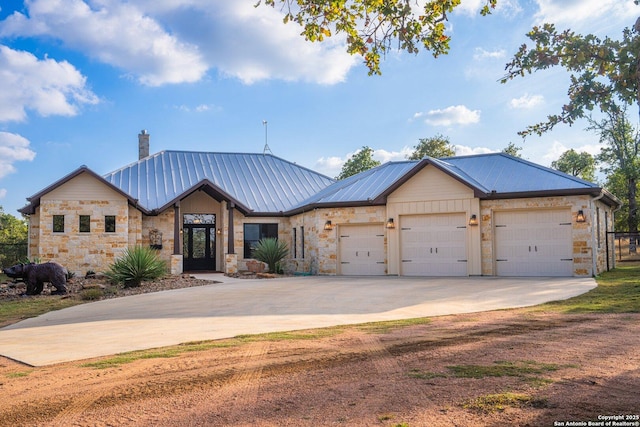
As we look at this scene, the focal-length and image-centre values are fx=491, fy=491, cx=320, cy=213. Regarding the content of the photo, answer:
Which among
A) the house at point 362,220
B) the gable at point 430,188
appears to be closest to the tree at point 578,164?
the house at point 362,220

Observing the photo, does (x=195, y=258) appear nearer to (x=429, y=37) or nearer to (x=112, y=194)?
(x=112, y=194)

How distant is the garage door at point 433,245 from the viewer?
17.5 metres

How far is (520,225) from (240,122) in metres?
14.4

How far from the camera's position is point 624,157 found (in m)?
34.9

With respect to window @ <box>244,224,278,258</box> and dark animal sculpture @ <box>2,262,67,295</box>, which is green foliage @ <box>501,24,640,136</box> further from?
window @ <box>244,224,278,258</box>

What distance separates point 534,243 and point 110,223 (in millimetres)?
15930

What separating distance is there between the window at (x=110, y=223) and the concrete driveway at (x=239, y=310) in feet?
24.0

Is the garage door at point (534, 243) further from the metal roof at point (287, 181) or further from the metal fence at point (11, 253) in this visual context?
the metal fence at point (11, 253)

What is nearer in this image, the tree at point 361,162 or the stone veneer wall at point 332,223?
the stone veneer wall at point 332,223

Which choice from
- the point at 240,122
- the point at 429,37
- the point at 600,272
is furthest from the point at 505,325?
the point at 240,122

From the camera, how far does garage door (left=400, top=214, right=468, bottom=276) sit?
17.5 metres

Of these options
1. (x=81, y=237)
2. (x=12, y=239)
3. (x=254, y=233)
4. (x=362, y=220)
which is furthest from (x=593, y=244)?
(x=12, y=239)

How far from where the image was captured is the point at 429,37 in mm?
7031

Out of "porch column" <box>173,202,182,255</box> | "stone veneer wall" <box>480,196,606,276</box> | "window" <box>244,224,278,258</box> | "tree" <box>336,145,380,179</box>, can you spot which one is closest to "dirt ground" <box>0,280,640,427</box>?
"stone veneer wall" <box>480,196,606,276</box>
